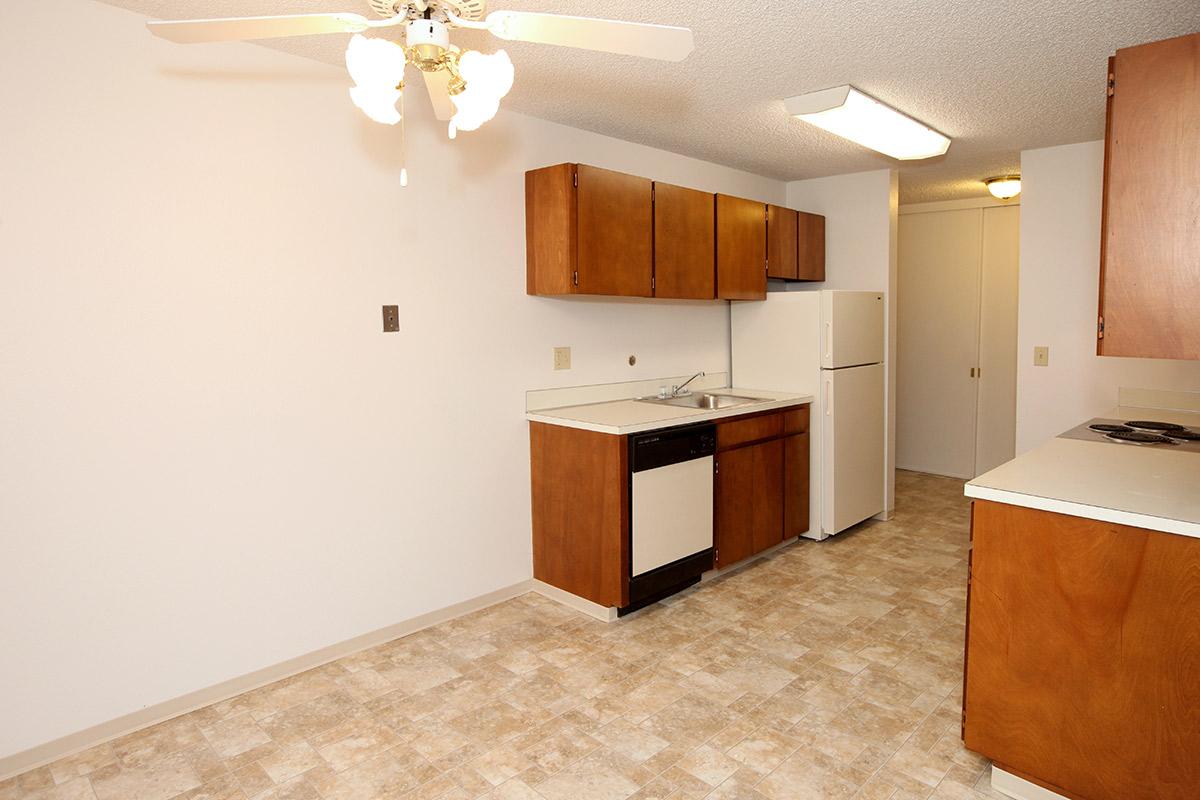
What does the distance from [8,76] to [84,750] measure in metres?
2.02

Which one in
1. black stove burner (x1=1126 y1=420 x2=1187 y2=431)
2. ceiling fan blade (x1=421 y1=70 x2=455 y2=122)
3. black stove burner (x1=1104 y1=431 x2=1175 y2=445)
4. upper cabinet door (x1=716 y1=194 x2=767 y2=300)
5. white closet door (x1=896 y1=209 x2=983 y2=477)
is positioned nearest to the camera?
ceiling fan blade (x1=421 y1=70 x2=455 y2=122)

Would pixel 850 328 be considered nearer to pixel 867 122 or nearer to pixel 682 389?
pixel 682 389

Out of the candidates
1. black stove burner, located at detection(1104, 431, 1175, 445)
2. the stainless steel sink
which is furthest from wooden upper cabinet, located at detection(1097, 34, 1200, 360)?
the stainless steel sink

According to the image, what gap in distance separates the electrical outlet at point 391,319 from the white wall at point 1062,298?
3503 mm

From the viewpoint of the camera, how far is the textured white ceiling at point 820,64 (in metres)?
2.17

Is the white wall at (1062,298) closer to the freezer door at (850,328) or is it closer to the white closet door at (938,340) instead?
the freezer door at (850,328)

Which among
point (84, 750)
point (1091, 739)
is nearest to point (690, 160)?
point (1091, 739)

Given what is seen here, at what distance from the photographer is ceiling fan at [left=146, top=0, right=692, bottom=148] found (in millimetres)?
1472

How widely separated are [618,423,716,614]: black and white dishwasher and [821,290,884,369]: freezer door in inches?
42.2

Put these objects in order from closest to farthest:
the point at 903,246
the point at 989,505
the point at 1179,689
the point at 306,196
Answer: the point at 1179,689 → the point at 989,505 → the point at 306,196 → the point at 903,246

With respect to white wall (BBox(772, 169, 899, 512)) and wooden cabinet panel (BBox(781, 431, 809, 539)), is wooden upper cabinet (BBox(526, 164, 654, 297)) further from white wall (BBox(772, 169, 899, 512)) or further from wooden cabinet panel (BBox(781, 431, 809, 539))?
white wall (BBox(772, 169, 899, 512))

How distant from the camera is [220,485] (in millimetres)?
2480

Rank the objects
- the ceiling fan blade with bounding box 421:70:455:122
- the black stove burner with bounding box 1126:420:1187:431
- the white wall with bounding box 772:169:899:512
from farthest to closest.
→ 1. the white wall with bounding box 772:169:899:512
2. the black stove burner with bounding box 1126:420:1187:431
3. the ceiling fan blade with bounding box 421:70:455:122

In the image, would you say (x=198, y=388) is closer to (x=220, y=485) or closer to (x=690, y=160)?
(x=220, y=485)
